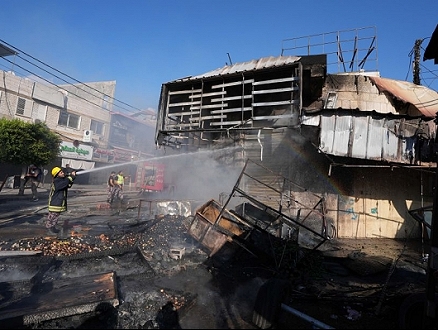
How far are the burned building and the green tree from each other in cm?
1085

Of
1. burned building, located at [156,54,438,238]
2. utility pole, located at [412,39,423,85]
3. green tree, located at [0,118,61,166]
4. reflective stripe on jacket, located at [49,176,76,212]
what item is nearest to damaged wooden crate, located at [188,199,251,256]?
burned building, located at [156,54,438,238]

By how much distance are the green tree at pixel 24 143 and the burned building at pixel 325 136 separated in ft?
35.6

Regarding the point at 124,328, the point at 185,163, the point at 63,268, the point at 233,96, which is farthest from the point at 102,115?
the point at 124,328

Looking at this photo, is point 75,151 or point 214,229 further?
point 75,151

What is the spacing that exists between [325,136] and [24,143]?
18.8m

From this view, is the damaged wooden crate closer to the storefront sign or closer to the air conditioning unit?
the storefront sign

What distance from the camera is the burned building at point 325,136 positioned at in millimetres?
8953

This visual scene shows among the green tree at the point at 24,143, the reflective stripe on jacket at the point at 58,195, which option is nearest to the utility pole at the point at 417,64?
the reflective stripe on jacket at the point at 58,195

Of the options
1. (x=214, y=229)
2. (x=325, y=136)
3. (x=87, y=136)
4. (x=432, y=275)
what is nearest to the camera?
(x=432, y=275)

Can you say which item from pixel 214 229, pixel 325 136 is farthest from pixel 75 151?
pixel 325 136

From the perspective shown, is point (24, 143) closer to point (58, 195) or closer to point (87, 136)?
point (58, 195)

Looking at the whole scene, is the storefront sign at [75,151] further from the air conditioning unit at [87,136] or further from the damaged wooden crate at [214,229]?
the damaged wooden crate at [214,229]

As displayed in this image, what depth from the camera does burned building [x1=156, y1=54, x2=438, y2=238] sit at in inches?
352

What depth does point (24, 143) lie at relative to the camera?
1633cm
